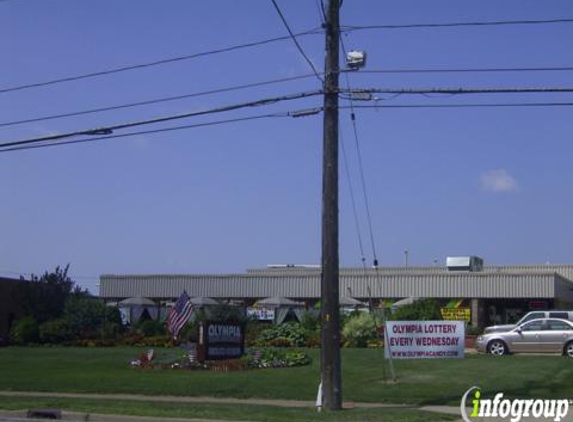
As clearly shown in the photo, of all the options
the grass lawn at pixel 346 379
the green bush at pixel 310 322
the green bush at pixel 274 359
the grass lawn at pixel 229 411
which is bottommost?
the grass lawn at pixel 229 411

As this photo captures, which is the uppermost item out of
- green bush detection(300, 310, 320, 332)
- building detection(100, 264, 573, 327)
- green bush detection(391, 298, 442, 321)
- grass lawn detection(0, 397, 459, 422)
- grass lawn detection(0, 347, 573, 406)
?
building detection(100, 264, 573, 327)

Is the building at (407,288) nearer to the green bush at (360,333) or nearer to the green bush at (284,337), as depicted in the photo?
the green bush at (284,337)

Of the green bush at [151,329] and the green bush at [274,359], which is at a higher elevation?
the green bush at [151,329]

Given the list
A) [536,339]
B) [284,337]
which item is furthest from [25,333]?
[536,339]

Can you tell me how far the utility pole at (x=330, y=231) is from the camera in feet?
58.0

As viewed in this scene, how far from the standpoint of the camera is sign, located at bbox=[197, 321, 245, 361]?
28.0 metres

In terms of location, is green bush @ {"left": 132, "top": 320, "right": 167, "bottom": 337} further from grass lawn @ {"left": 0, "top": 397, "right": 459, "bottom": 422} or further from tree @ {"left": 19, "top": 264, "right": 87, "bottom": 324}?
grass lawn @ {"left": 0, "top": 397, "right": 459, "bottom": 422}

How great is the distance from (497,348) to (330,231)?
18070 mm

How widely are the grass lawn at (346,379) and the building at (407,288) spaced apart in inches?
987

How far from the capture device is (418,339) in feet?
75.0

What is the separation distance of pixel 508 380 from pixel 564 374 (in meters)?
2.66

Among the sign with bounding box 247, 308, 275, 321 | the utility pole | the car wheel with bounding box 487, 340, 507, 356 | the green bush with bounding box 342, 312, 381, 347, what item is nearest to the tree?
the sign with bounding box 247, 308, 275, 321

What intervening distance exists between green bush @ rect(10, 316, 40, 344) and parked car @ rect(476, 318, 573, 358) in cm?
2333

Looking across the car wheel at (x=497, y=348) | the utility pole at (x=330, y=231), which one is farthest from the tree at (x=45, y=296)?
the utility pole at (x=330, y=231)
